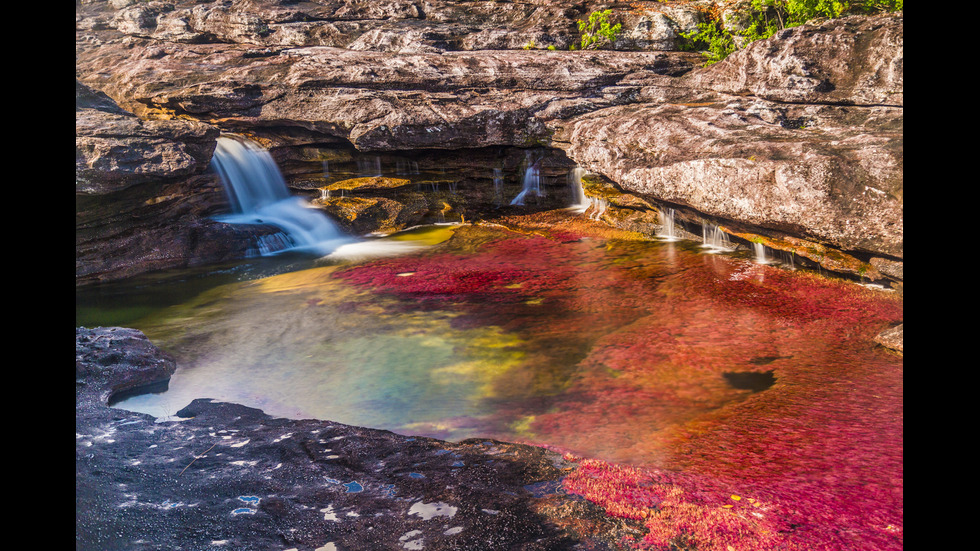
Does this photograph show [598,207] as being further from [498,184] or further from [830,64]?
[830,64]

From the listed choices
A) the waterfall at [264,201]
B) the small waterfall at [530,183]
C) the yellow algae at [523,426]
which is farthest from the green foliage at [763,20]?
the yellow algae at [523,426]

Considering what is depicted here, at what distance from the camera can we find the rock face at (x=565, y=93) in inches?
346

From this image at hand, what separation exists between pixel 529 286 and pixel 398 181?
5517mm

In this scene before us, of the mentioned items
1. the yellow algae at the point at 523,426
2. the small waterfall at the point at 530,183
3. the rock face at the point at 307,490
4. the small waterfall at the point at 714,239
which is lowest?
the yellow algae at the point at 523,426

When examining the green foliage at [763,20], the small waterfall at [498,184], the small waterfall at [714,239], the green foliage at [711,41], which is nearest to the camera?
the small waterfall at [714,239]

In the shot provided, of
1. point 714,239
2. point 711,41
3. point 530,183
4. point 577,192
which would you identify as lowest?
point 714,239

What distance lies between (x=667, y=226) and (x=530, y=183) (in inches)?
131

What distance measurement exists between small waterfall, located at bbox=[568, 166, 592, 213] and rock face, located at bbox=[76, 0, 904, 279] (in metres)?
0.82

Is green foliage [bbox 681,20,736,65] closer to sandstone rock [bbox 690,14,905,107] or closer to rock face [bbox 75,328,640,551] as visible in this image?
sandstone rock [bbox 690,14,905,107]

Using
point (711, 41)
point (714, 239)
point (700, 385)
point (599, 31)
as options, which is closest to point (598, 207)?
point (714, 239)

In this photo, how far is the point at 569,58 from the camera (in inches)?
531

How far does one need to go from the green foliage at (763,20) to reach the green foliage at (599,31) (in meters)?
1.59

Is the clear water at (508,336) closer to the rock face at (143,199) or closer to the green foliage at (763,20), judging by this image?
the rock face at (143,199)

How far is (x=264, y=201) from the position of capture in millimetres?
13141
